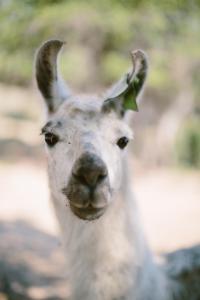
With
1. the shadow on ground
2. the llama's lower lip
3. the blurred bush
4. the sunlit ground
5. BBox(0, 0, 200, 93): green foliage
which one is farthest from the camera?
the blurred bush

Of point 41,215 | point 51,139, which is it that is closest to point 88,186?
point 51,139

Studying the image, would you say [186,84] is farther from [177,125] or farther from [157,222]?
[157,222]

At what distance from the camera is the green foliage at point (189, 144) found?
15.4 metres

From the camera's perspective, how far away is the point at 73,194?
2.75 metres

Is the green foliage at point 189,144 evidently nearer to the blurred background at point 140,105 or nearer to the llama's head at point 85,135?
the blurred background at point 140,105

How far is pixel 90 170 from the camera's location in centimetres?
263

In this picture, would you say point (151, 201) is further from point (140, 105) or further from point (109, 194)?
point (109, 194)

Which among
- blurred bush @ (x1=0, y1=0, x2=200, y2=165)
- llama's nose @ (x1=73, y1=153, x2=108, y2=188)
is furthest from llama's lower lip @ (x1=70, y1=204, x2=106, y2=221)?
Answer: blurred bush @ (x1=0, y1=0, x2=200, y2=165)

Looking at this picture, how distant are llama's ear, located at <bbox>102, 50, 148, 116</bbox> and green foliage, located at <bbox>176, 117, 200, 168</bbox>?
12.0 m

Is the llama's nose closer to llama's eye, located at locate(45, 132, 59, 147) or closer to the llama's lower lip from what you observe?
the llama's lower lip

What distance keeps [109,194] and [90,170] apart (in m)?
0.25

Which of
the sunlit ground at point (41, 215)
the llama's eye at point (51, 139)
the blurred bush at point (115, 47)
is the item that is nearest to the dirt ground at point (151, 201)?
the sunlit ground at point (41, 215)

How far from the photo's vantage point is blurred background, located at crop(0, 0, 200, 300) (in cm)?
763

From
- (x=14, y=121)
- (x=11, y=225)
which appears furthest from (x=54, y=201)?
(x=14, y=121)
